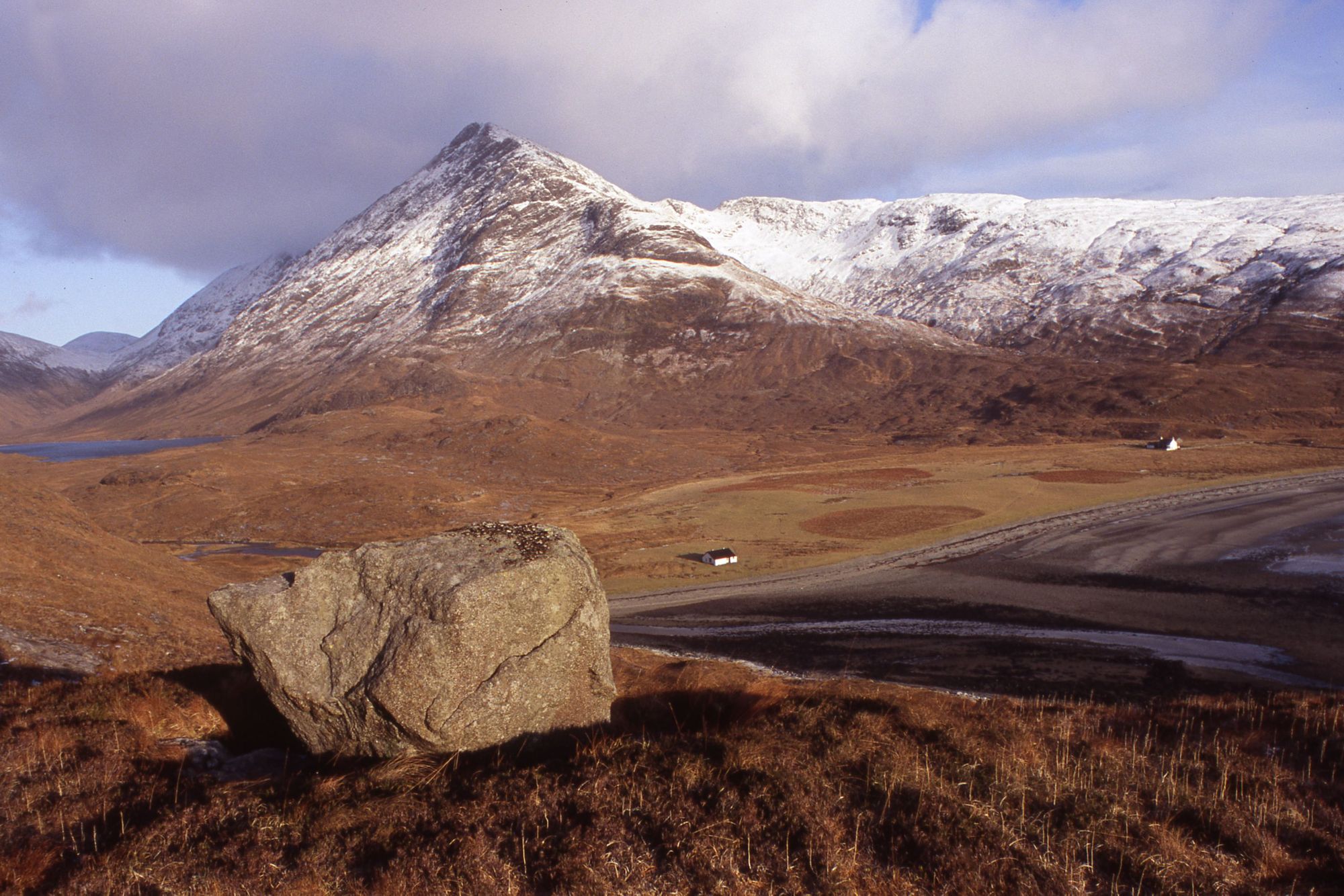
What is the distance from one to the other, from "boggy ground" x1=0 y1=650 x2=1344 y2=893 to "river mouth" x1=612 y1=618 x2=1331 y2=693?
543 inches

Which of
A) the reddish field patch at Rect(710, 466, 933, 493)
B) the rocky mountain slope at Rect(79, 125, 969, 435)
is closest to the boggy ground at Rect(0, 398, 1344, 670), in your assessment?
the reddish field patch at Rect(710, 466, 933, 493)

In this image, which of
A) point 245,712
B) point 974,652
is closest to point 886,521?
point 974,652

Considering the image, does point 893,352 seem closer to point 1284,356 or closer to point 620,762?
point 1284,356

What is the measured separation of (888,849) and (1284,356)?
15897cm

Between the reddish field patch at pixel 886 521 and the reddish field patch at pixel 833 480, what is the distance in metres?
11.8

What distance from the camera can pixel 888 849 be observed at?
21.2 feet

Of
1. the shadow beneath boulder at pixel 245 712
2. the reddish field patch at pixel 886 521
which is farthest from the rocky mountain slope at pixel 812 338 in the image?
the shadow beneath boulder at pixel 245 712

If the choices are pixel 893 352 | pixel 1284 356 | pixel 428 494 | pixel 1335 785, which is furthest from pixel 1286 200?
pixel 1335 785

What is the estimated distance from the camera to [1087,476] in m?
65.4

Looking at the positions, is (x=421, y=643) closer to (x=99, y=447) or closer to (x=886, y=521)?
(x=886, y=521)

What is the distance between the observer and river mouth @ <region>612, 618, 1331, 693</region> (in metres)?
22.4

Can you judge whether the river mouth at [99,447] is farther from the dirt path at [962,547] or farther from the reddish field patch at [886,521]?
the dirt path at [962,547]

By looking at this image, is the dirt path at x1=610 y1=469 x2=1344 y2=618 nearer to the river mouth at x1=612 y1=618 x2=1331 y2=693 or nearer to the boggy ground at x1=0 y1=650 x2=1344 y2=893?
the river mouth at x1=612 y1=618 x2=1331 y2=693

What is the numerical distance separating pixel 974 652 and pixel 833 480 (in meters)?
45.7
